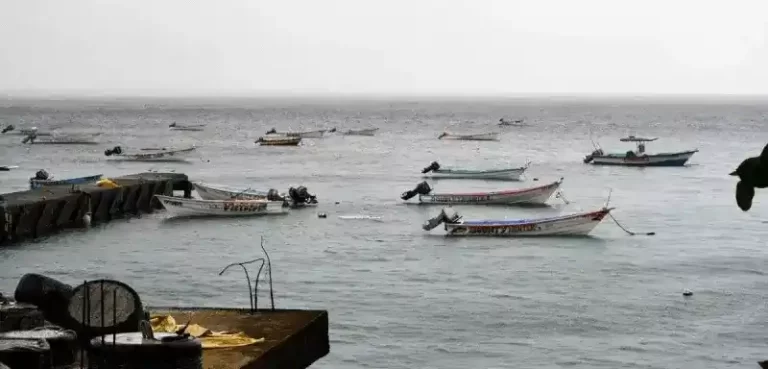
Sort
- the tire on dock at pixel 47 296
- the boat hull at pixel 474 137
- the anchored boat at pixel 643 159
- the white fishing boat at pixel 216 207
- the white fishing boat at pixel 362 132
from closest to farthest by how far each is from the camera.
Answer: the tire on dock at pixel 47 296, the white fishing boat at pixel 216 207, the anchored boat at pixel 643 159, the boat hull at pixel 474 137, the white fishing boat at pixel 362 132

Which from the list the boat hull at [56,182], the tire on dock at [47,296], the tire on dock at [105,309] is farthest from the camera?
the boat hull at [56,182]

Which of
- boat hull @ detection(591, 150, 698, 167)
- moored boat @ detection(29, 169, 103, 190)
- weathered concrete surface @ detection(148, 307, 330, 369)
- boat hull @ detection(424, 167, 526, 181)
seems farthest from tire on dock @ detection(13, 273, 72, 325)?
boat hull @ detection(591, 150, 698, 167)

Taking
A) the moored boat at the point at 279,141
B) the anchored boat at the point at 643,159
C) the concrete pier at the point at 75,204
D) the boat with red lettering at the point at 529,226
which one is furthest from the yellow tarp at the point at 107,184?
the moored boat at the point at 279,141

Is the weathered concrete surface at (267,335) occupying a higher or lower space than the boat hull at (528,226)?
higher

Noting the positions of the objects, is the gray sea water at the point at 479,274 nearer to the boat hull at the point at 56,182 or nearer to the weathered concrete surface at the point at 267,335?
the boat hull at the point at 56,182

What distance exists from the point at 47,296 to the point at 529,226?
40200mm

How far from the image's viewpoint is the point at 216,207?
65688 mm

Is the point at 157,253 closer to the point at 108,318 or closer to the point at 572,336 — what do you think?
the point at 572,336

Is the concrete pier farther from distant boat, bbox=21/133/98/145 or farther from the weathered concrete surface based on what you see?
distant boat, bbox=21/133/98/145

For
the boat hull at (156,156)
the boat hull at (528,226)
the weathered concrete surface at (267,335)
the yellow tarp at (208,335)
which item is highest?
the yellow tarp at (208,335)

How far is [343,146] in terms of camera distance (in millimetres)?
149375

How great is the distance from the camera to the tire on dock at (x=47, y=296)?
16.5 metres

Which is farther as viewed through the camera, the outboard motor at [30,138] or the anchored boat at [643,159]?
the outboard motor at [30,138]

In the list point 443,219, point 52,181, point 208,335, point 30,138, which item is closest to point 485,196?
point 443,219
